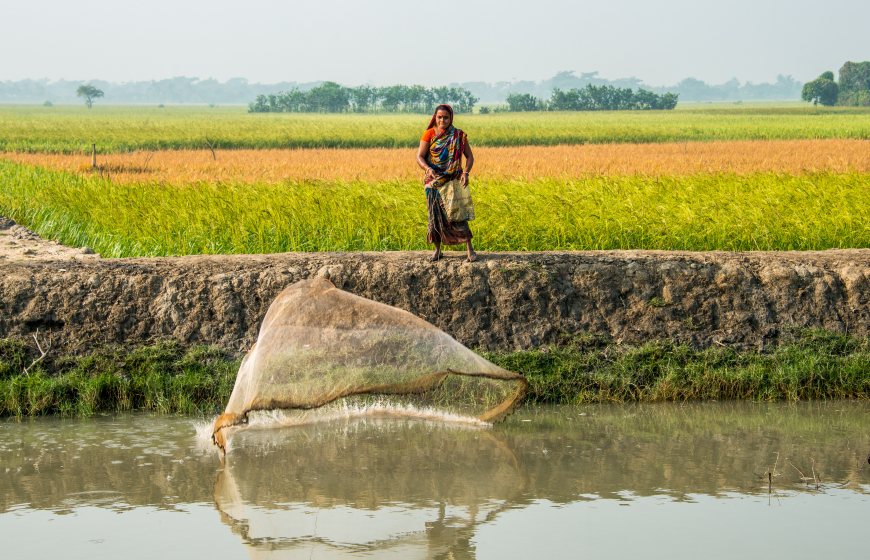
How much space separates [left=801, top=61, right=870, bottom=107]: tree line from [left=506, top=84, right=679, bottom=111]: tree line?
25.4m

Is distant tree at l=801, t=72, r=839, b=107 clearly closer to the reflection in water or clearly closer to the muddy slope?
→ the muddy slope

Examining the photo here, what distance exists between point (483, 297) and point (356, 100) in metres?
130

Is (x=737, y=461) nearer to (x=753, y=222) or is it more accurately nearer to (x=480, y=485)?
(x=480, y=485)

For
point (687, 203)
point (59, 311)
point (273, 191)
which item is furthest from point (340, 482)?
point (273, 191)

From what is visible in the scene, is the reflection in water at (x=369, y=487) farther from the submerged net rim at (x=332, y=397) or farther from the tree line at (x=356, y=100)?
the tree line at (x=356, y=100)

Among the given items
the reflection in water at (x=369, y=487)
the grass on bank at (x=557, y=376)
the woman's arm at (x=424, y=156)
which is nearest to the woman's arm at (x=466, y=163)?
the woman's arm at (x=424, y=156)

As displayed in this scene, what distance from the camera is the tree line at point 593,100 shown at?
367 ft

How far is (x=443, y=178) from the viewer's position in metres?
9.12

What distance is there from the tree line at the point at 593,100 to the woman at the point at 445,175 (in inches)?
4051

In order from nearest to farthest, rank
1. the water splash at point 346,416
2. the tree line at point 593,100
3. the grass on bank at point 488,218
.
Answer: the water splash at point 346,416, the grass on bank at point 488,218, the tree line at point 593,100

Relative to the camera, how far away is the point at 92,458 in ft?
21.8

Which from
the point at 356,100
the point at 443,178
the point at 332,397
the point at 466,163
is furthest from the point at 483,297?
the point at 356,100

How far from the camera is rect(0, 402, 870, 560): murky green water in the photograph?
4.97 m

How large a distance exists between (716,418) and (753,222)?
4.94 meters
